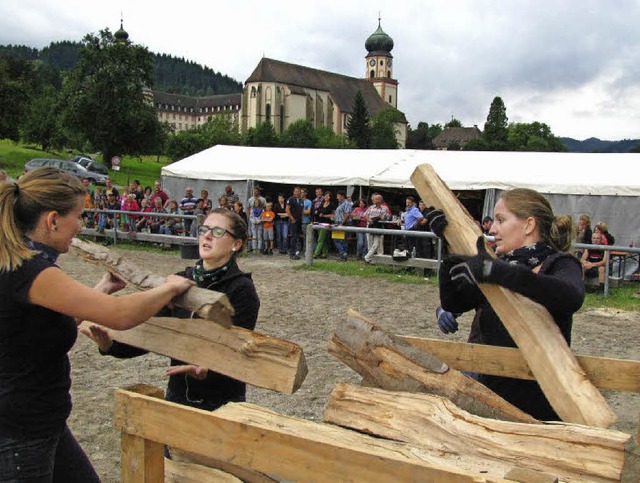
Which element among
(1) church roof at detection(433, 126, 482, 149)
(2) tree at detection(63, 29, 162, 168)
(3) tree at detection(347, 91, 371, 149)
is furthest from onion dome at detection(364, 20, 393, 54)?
(2) tree at detection(63, 29, 162, 168)

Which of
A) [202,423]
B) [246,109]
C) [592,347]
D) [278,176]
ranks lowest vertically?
[592,347]

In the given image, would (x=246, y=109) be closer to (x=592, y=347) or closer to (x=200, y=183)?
(x=200, y=183)

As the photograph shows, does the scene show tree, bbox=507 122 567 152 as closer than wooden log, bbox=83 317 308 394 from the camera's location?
No

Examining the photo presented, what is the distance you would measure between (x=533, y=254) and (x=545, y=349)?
1.71ft

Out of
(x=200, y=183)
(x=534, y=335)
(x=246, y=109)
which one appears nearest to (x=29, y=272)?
(x=534, y=335)

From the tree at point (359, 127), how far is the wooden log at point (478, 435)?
301 ft

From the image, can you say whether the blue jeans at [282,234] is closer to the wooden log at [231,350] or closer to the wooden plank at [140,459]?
the wooden log at [231,350]

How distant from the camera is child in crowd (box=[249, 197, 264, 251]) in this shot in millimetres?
15820

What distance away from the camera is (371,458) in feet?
5.24

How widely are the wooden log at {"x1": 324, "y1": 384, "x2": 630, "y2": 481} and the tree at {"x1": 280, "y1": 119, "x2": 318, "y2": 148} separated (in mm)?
78259

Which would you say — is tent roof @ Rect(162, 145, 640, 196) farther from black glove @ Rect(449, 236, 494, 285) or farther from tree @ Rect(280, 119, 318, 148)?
tree @ Rect(280, 119, 318, 148)

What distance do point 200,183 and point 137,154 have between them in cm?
3804

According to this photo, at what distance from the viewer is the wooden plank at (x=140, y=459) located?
206cm

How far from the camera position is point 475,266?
235 cm
